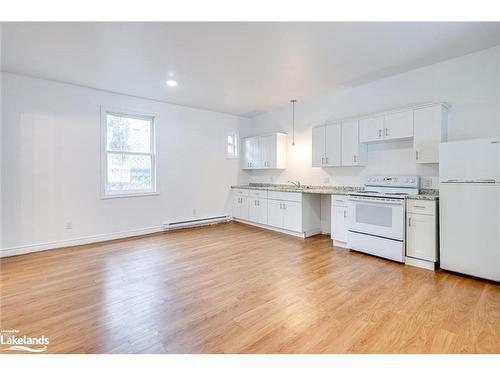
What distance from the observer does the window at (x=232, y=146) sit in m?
6.57

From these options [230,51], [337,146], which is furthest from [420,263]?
[230,51]

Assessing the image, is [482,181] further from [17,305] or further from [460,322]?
[17,305]

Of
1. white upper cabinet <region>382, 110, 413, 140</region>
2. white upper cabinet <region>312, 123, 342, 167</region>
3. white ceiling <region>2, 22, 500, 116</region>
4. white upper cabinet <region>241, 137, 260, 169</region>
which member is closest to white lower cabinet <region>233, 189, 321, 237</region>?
white upper cabinet <region>312, 123, 342, 167</region>

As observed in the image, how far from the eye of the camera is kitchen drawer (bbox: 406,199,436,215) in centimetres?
324

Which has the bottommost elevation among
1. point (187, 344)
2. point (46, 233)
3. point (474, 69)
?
point (187, 344)

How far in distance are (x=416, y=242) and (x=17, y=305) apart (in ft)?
14.7

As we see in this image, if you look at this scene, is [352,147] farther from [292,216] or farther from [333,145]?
[292,216]

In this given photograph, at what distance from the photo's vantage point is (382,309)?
2297 mm

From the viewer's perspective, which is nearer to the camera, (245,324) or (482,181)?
(245,324)

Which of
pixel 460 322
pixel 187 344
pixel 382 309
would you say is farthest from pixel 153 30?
pixel 460 322

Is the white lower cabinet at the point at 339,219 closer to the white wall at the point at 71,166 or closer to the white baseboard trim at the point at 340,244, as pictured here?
the white baseboard trim at the point at 340,244

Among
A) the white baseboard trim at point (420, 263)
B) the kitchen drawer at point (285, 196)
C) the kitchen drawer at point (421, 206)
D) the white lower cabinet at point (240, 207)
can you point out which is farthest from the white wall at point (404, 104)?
the white baseboard trim at point (420, 263)

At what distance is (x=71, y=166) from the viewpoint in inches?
171

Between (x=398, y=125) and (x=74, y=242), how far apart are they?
5574 millimetres
